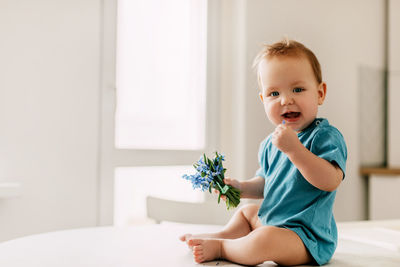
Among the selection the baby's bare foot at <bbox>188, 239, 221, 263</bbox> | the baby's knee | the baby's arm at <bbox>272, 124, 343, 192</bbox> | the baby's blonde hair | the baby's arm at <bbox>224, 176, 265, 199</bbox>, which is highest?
the baby's blonde hair

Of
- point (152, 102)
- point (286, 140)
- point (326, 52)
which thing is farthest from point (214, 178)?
point (326, 52)

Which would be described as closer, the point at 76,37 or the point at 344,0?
the point at 76,37

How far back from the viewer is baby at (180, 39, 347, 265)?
2.49 ft

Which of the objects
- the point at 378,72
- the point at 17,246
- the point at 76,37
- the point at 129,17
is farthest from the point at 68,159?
the point at 378,72

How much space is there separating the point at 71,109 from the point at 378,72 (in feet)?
8.86

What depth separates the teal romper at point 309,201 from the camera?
795 mm

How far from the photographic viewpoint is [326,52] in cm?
295

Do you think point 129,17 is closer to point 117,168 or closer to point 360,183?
point 117,168

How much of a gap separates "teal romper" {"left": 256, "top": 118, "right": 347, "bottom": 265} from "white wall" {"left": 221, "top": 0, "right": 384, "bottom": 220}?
1.59 meters

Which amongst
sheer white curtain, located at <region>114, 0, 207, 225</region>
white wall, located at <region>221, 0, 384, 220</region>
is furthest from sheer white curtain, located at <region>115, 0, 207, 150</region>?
white wall, located at <region>221, 0, 384, 220</region>

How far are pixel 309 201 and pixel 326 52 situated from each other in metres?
2.38

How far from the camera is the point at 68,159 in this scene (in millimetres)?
1896

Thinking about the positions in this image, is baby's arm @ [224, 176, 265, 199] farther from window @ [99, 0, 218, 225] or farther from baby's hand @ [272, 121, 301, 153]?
window @ [99, 0, 218, 225]

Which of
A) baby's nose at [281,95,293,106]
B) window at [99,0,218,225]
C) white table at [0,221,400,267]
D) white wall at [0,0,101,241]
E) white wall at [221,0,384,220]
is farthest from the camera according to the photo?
white wall at [221,0,384,220]
